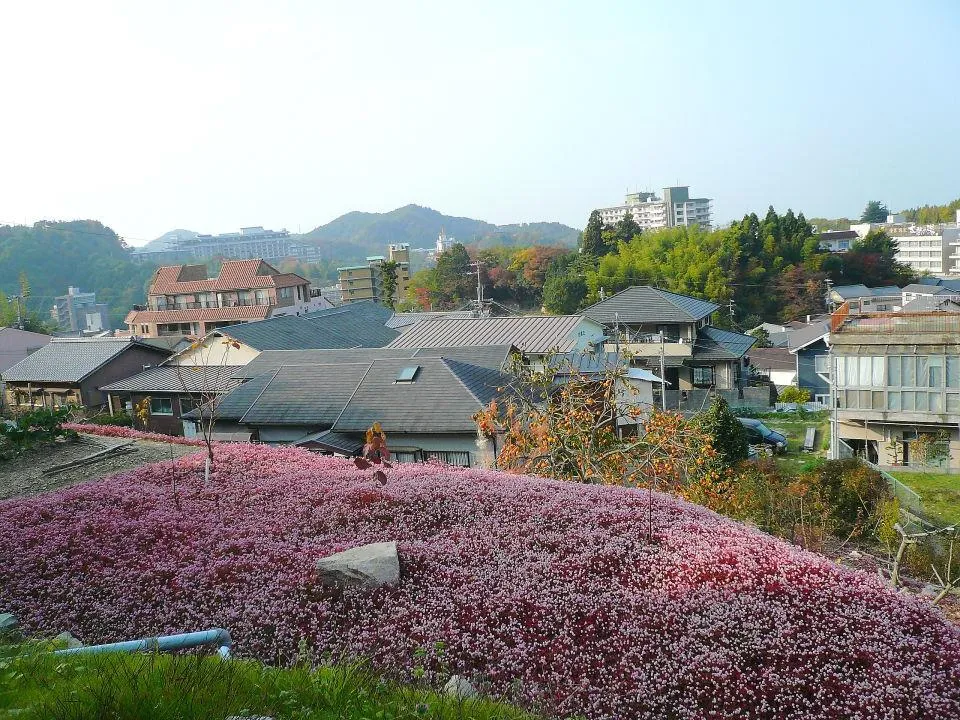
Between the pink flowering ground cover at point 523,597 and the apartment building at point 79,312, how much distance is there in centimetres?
6915

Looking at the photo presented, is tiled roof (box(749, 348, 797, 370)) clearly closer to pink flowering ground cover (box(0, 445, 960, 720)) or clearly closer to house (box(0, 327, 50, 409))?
pink flowering ground cover (box(0, 445, 960, 720))

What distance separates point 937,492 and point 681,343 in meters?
19.7

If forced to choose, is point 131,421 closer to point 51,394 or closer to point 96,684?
point 51,394

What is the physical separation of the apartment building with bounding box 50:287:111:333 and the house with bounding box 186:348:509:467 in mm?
59391

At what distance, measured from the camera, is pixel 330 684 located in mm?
4453

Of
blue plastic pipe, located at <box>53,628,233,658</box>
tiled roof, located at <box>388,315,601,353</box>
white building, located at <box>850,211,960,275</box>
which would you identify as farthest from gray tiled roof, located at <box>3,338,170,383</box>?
white building, located at <box>850,211,960,275</box>

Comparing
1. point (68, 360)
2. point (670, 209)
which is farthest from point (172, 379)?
point (670, 209)

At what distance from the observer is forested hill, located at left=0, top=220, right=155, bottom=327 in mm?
77812

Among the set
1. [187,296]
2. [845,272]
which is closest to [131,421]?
[187,296]

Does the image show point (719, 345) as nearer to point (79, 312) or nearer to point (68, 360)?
point (68, 360)

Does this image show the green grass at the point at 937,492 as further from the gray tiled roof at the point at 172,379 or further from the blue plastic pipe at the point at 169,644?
the gray tiled roof at the point at 172,379

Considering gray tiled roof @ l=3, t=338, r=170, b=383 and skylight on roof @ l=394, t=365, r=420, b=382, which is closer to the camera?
skylight on roof @ l=394, t=365, r=420, b=382

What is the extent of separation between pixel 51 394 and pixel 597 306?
24.2 m

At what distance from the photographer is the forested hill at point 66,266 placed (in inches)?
3063
